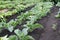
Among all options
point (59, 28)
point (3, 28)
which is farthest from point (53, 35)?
point (3, 28)

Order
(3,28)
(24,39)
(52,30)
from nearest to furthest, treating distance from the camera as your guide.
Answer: (24,39) < (52,30) < (3,28)

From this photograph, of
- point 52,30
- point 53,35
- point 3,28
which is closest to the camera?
point 53,35

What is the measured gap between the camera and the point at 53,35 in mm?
5434

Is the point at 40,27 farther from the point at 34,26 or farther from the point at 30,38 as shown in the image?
the point at 30,38

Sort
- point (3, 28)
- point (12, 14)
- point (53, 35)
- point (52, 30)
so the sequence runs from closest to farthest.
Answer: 1. point (53, 35)
2. point (52, 30)
3. point (3, 28)
4. point (12, 14)

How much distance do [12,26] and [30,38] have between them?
1.22m

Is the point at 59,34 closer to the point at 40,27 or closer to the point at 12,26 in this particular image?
the point at 40,27

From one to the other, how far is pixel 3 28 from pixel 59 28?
70.7 inches

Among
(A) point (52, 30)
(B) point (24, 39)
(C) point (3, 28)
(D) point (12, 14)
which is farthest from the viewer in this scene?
(D) point (12, 14)

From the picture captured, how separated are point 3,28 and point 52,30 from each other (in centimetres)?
159

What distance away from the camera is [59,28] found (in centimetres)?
600

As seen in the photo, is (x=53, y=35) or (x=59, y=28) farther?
(x=59, y=28)

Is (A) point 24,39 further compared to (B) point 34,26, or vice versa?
(B) point 34,26

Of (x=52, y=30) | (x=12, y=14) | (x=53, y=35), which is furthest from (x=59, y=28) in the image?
(x=12, y=14)
